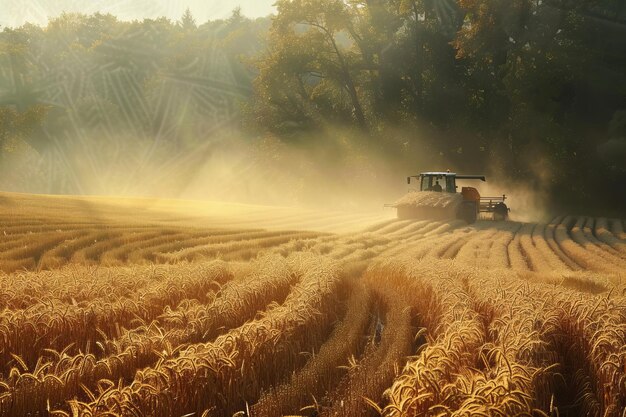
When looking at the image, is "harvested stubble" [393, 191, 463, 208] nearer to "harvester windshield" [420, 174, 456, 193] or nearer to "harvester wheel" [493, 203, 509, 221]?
"harvester windshield" [420, 174, 456, 193]

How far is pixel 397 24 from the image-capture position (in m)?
42.7

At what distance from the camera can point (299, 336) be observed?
22.8 feet

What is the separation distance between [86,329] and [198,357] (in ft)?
8.25

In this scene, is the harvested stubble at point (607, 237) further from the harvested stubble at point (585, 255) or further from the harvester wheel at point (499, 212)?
the harvester wheel at point (499, 212)

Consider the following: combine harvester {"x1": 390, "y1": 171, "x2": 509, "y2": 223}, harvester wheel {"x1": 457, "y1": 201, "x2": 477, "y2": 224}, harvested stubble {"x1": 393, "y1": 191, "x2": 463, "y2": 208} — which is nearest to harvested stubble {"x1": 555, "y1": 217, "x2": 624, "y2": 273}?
harvester wheel {"x1": 457, "y1": 201, "x2": 477, "y2": 224}

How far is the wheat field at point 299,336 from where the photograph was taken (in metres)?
4.77

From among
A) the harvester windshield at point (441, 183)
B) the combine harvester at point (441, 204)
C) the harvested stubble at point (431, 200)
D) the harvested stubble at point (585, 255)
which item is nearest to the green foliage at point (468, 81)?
the harvester windshield at point (441, 183)

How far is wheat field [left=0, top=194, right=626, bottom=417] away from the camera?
477cm

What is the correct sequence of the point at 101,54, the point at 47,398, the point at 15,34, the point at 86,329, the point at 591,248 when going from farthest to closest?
the point at 101,54
the point at 15,34
the point at 591,248
the point at 86,329
the point at 47,398

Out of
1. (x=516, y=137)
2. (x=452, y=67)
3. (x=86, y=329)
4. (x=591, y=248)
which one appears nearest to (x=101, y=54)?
(x=452, y=67)

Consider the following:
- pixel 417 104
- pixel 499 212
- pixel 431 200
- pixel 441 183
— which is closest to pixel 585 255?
pixel 431 200

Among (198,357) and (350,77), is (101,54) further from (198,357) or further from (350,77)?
(198,357)

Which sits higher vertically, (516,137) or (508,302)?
(516,137)

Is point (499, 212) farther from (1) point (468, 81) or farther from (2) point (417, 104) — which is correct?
(2) point (417, 104)
